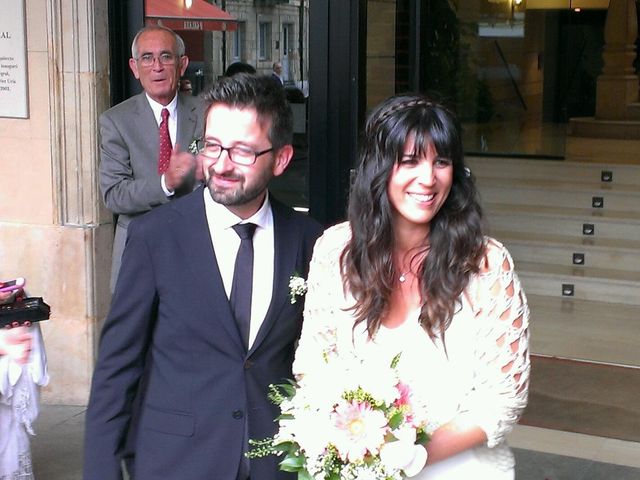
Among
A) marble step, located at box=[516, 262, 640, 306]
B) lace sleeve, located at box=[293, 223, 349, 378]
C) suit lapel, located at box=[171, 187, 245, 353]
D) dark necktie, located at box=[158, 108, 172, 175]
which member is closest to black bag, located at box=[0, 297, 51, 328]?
dark necktie, located at box=[158, 108, 172, 175]

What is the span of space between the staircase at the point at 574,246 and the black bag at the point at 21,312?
450cm

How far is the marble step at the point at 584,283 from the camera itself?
9.95 meters

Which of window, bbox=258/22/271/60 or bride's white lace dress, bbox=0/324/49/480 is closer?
bride's white lace dress, bbox=0/324/49/480

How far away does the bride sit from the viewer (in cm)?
262

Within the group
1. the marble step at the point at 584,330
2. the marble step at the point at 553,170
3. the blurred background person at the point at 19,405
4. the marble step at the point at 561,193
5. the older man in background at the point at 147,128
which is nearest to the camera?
the blurred background person at the point at 19,405

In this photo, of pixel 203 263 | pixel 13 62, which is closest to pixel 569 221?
pixel 13 62

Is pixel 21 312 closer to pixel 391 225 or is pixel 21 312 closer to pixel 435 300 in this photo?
pixel 391 225

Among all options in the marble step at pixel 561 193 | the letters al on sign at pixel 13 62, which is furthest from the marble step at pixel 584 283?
the letters al on sign at pixel 13 62

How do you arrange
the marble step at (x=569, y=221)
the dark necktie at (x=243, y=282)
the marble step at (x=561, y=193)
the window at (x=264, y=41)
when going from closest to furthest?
1. the dark necktie at (x=243, y=282)
2. the window at (x=264, y=41)
3. the marble step at (x=569, y=221)
4. the marble step at (x=561, y=193)

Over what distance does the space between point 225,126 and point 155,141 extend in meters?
2.65

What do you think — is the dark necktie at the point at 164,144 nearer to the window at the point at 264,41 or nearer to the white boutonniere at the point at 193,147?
the white boutonniere at the point at 193,147

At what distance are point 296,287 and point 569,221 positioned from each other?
883cm

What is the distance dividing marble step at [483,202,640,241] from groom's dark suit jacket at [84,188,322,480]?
27.4 ft

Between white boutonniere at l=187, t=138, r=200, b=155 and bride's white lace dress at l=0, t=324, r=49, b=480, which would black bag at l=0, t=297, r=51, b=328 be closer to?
bride's white lace dress at l=0, t=324, r=49, b=480
